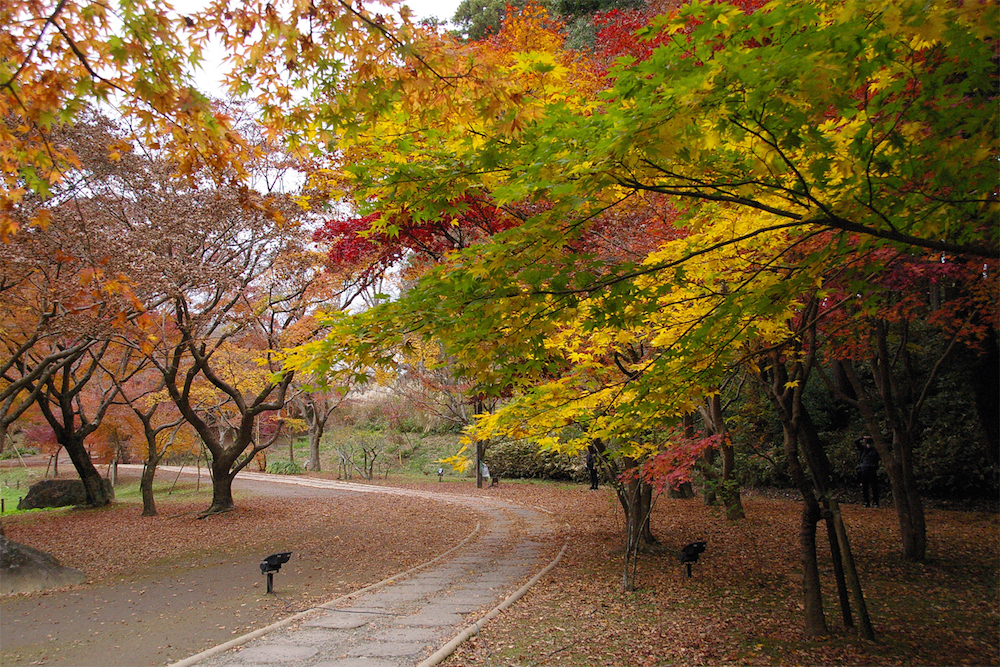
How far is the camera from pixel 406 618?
19.1ft

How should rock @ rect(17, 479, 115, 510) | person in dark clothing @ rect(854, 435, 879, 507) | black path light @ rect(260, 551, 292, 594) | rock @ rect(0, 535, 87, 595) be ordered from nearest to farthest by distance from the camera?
black path light @ rect(260, 551, 292, 594)
rock @ rect(0, 535, 87, 595)
person in dark clothing @ rect(854, 435, 879, 507)
rock @ rect(17, 479, 115, 510)

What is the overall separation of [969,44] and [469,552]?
8.71 meters

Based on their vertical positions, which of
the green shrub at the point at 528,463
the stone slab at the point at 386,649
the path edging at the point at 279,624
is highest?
the green shrub at the point at 528,463

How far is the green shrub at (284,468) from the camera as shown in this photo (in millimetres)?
28656

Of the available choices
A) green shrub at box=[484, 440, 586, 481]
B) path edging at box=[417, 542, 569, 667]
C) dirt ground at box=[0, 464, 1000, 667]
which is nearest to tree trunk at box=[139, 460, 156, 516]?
dirt ground at box=[0, 464, 1000, 667]

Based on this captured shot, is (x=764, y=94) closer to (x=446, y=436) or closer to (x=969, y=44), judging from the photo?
(x=969, y=44)

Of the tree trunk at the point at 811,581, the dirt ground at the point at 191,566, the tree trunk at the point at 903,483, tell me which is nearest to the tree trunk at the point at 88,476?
the dirt ground at the point at 191,566

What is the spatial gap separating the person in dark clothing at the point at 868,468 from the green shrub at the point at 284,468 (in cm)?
Answer: 2365

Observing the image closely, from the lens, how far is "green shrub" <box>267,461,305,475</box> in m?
28.7

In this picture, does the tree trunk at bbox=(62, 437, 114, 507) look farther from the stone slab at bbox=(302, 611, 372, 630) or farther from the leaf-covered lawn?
the leaf-covered lawn

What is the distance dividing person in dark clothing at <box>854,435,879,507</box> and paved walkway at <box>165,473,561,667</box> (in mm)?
7292

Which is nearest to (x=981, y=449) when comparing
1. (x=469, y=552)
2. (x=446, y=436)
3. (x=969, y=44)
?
(x=469, y=552)

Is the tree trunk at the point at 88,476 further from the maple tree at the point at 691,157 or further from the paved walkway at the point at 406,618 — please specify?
the maple tree at the point at 691,157

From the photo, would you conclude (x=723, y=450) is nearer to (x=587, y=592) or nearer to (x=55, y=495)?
(x=587, y=592)
